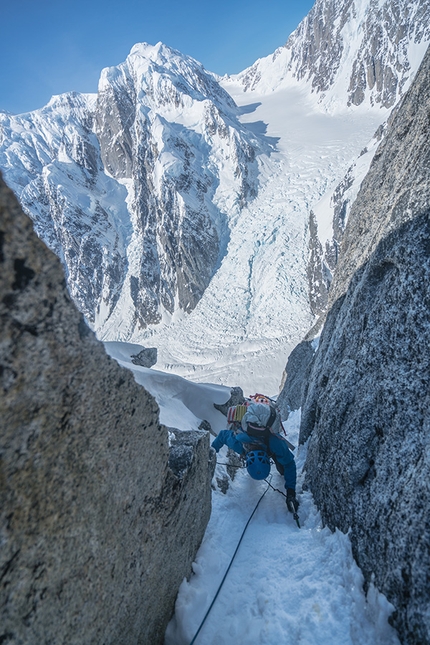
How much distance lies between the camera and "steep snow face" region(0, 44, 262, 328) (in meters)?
48.4

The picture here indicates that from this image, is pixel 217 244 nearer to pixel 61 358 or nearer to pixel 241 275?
pixel 241 275

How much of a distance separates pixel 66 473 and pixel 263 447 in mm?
3573

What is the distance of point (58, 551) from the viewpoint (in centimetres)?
173

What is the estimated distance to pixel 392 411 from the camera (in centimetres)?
307

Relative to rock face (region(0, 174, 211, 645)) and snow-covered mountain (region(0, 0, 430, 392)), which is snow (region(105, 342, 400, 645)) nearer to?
rock face (region(0, 174, 211, 645))

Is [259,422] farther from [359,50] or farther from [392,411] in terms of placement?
[359,50]

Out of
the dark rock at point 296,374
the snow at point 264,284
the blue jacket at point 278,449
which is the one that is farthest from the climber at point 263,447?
the snow at point 264,284

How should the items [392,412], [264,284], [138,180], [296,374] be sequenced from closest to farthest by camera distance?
[392,412], [296,374], [264,284], [138,180]

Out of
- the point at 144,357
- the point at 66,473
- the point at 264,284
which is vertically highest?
the point at 264,284

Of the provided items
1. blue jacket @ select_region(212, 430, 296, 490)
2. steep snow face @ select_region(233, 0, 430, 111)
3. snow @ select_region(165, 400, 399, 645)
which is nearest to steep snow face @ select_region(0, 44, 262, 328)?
steep snow face @ select_region(233, 0, 430, 111)

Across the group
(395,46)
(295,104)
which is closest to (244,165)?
(395,46)

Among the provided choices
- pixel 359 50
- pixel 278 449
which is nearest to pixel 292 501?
pixel 278 449

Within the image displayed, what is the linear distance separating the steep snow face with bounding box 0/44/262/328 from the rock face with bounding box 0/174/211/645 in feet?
145

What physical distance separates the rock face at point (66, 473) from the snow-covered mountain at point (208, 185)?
27.3 metres
